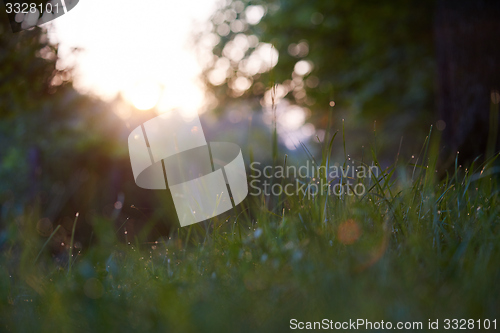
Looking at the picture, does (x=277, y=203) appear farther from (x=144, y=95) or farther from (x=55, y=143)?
(x=144, y=95)

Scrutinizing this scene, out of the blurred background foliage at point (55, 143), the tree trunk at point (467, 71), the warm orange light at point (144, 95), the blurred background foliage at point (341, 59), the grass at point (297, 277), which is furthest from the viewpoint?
the blurred background foliage at point (341, 59)

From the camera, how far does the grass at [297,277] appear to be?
3.13ft

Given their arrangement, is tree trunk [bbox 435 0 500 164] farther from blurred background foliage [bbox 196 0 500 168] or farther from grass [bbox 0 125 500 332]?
grass [bbox 0 125 500 332]

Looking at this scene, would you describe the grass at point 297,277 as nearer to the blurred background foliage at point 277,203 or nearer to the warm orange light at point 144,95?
the blurred background foliage at point 277,203

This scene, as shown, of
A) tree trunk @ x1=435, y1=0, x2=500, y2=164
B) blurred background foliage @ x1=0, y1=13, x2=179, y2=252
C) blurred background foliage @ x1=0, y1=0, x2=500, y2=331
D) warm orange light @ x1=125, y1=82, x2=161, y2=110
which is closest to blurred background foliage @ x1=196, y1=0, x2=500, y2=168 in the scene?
blurred background foliage @ x1=0, y1=0, x2=500, y2=331

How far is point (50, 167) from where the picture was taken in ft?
19.8

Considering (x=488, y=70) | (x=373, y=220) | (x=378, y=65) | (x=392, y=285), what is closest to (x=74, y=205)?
(x=373, y=220)

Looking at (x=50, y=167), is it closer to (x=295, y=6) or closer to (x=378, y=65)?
(x=295, y=6)

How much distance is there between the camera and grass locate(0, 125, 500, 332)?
0.95 m

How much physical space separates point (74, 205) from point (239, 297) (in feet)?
14.4

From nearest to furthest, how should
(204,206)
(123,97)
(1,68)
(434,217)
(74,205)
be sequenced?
(434,217) < (204,206) < (1,68) < (74,205) < (123,97)

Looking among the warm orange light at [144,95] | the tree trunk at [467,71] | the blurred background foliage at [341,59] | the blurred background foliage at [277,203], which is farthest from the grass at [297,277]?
the warm orange light at [144,95]

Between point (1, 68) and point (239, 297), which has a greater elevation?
point (1, 68)

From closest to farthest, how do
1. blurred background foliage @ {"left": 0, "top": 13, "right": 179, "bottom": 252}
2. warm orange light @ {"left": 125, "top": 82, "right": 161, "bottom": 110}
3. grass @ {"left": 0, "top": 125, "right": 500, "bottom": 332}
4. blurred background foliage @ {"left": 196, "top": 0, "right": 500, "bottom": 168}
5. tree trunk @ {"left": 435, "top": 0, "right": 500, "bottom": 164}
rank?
grass @ {"left": 0, "top": 125, "right": 500, "bottom": 332}, blurred background foliage @ {"left": 0, "top": 13, "right": 179, "bottom": 252}, tree trunk @ {"left": 435, "top": 0, "right": 500, "bottom": 164}, warm orange light @ {"left": 125, "top": 82, "right": 161, "bottom": 110}, blurred background foliage @ {"left": 196, "top": 0, "right": 500, "bottom": 168}
